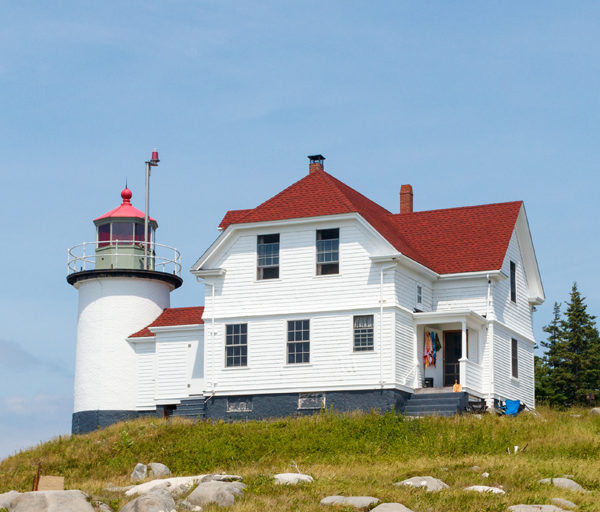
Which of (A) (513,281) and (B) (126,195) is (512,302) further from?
(B) (126,195)

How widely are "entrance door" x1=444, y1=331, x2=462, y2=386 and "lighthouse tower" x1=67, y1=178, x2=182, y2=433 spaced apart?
33.9ft

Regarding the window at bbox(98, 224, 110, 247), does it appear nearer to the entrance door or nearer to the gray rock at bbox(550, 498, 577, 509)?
the entrance door

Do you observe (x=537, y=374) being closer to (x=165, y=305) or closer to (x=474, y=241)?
(x=474, y=241)

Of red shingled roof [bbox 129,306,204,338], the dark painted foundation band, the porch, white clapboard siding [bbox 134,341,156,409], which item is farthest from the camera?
white clapboard siding [bbox 134,341,156,409]

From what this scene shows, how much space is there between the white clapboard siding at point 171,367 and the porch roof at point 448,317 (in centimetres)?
823

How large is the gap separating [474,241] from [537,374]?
40.0ft

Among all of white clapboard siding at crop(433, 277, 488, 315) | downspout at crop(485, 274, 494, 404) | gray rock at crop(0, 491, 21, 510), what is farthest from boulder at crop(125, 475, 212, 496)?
white clapboard siding at crop(433, 277, 488, 315)

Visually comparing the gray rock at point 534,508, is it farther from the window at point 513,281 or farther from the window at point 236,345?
the window at point 513,281

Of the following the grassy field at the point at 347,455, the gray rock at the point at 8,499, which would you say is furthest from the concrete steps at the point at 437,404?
the gray rock at the point at 8,499

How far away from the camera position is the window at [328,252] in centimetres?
3431

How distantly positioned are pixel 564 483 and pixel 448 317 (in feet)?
42.0

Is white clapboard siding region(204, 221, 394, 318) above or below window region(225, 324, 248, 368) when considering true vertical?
above

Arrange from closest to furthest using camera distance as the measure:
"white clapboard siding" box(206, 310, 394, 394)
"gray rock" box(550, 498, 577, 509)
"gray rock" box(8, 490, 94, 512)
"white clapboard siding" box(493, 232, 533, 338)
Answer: "gray rock" box(550, 498, 577, 509) → "gray rock" box(8, 490, 94, 512) → "white clapboard siding" box(206, 310, 394, 394) → "white clapboard siding" box(493, 232, 533, 338)

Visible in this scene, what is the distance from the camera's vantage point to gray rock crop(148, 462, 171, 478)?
27172mm
